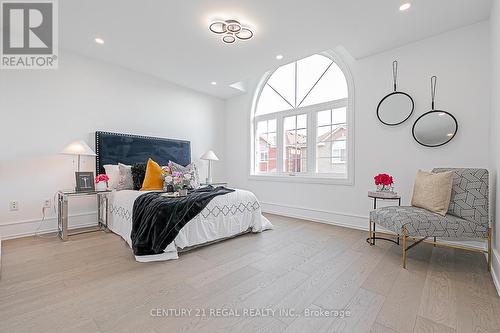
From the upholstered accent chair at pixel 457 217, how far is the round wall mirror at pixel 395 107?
1051mm

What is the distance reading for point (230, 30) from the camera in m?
2.75

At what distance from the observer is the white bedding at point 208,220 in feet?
8.27

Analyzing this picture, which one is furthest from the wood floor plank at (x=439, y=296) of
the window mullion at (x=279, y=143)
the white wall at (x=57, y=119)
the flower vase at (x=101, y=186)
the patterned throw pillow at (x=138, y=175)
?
Result: the white wall at (x=57, y=119)

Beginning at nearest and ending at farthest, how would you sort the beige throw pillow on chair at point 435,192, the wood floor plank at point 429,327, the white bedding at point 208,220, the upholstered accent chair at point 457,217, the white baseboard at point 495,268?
the wood floor plank at point 429,327 → the white baseboard at point 495,268 → the upholstered accent chair at point 457,217 → the beige throw pillow on chair at point 435,192 → the white bedding at point 208,220

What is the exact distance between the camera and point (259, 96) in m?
5.11

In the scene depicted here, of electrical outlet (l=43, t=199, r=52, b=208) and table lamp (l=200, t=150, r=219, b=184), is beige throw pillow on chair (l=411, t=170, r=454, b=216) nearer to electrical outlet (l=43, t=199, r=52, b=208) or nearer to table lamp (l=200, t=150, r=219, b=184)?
table lamp (l=200, t=150, r=219, b=184)

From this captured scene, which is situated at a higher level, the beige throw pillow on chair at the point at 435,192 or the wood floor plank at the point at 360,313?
the beige throw pillow on chair at the point at 435,192

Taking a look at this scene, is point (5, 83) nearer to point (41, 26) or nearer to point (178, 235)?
point (41, 26)

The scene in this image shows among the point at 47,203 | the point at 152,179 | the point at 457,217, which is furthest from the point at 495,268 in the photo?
the point at 47,203

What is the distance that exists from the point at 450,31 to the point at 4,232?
6268 mm

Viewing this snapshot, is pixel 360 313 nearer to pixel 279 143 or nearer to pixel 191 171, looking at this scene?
pixel 191 171

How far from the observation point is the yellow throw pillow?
3396 mm

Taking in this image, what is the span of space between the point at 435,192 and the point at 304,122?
246cm

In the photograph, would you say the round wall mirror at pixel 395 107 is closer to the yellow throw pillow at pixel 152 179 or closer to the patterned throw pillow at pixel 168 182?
the patterned throw pillow at pixel 168 182
